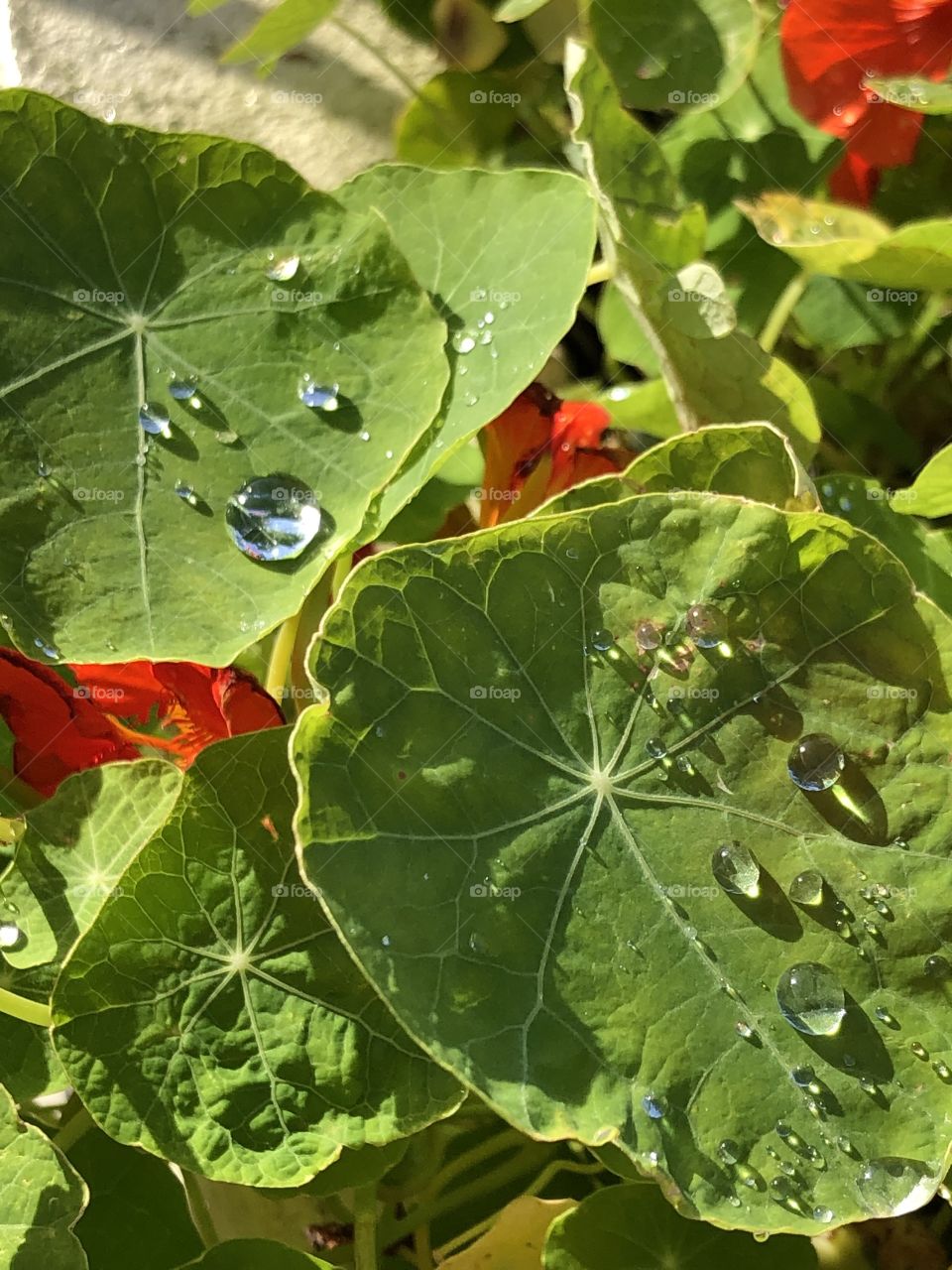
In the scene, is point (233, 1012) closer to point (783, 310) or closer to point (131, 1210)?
point (131, 1210)

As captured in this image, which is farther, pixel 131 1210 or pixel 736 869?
pixel 131 1210

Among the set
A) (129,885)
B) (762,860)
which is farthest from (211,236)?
(762,860)

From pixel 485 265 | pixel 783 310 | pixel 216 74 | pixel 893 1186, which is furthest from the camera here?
pixel 216 74

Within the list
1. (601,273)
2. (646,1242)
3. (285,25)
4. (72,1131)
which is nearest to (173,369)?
(601,273)

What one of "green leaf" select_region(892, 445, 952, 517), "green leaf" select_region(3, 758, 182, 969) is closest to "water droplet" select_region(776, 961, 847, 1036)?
"green leaf" select_region(892, 445, 952, 517)

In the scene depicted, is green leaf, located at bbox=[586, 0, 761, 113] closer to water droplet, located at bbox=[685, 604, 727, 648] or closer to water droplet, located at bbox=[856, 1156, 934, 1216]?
water droplet, located at bbox=[685, 604, 727, 648]

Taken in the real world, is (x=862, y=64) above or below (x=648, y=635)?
above

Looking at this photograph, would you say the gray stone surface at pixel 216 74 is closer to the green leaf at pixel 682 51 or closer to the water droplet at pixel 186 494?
the green leaf at pixel 682 51
